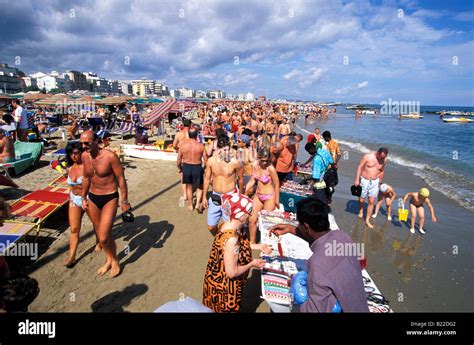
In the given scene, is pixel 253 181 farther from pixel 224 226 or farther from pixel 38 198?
pixel 38 198

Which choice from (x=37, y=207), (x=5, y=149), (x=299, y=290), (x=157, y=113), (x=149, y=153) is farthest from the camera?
(x=157, y=113)

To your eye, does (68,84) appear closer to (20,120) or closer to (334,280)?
(20,120)

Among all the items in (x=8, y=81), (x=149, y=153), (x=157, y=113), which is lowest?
(x=149, y=153)

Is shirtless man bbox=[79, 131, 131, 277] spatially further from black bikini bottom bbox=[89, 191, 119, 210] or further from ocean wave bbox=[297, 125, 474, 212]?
ocean wave bbox=[297, 125, 474, 212]

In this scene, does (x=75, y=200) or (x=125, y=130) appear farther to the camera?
Result: (x=125, y=130)

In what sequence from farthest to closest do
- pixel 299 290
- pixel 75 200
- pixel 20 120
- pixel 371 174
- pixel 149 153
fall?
pixel 149 153
pixel 20 120
pixel 371 174
pixel 75 200
pixel 299 290

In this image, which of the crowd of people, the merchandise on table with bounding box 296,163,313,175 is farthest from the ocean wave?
the merchandise on table with bounding box 296,163,313,175

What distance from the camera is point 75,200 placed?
3.50 m

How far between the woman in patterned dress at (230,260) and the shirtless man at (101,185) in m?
1.77

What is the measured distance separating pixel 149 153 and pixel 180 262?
7.10m

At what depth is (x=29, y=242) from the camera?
4.06m

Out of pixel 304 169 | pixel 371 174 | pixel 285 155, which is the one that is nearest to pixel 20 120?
pixel 285 155
